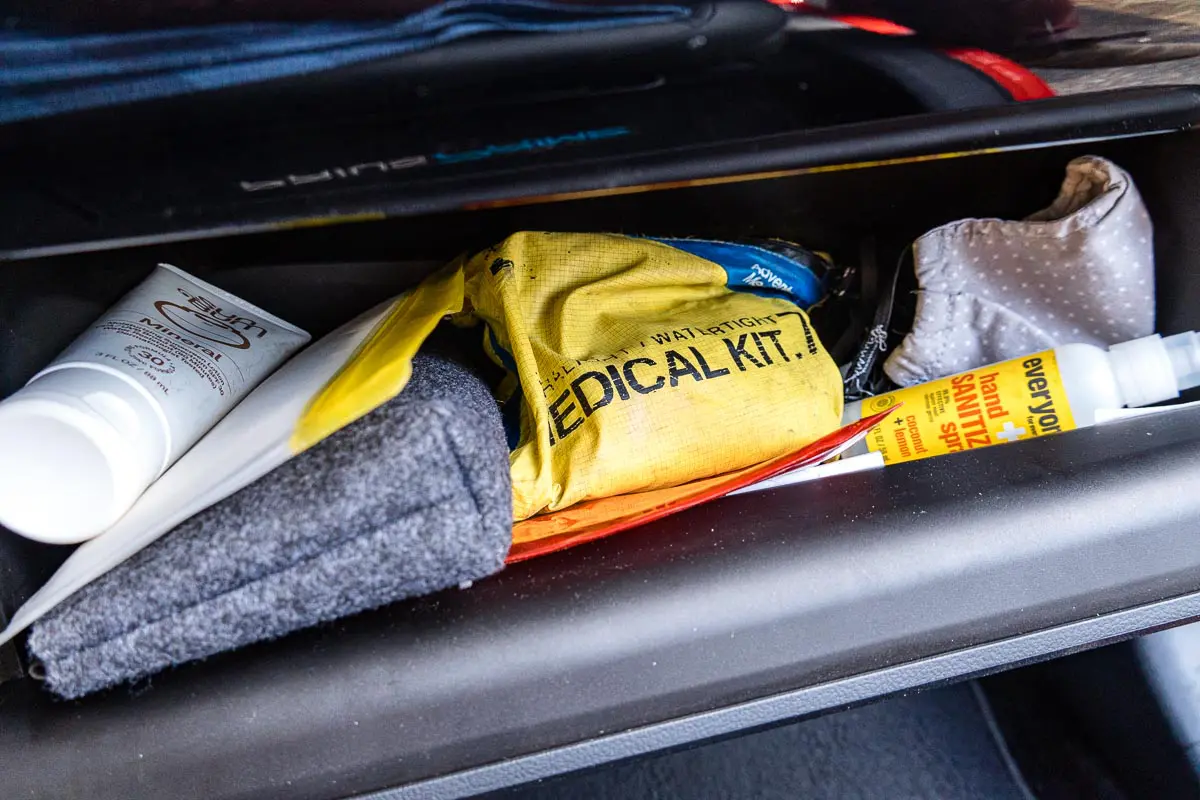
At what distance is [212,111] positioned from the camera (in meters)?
0.38

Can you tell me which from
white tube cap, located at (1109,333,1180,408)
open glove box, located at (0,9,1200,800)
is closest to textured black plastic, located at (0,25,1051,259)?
open glove box, located at (0,9,1200,800)

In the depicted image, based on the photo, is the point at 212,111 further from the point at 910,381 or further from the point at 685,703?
the point at 910,381

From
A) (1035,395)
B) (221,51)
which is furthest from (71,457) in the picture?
(1035,395)

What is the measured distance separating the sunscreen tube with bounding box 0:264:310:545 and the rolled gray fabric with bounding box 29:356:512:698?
37 millimetres

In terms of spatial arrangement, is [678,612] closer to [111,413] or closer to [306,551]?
[306,551]

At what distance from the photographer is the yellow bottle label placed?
599 millimetres

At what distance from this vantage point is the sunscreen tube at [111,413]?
0.40m

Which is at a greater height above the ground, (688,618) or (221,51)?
(221,51)

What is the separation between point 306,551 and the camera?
401 mm

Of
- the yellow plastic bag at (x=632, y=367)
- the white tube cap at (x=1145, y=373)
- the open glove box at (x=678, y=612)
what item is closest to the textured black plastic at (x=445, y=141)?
the open glove box at (x=678, y=612)

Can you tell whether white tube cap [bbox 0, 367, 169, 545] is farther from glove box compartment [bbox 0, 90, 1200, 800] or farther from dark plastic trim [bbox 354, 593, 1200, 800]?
dark plastic trim [bbox 354, 593, 1200, 800]

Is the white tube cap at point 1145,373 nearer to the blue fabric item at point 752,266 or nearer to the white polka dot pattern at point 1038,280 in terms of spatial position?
the white polka dot pattern at point 1038,280

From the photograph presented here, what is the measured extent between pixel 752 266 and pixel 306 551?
401 millimetres

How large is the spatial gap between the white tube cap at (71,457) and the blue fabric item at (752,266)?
388 mm
